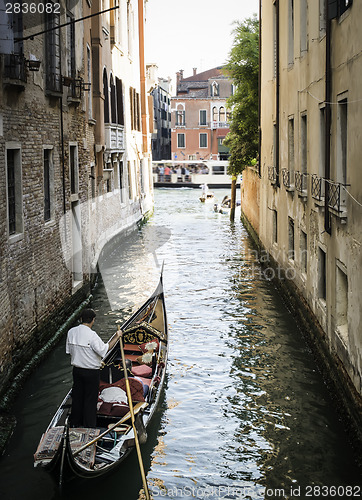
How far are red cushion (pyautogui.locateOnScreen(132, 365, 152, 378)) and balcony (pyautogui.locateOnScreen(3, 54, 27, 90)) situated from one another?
11.7 feet

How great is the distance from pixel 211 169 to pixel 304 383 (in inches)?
1836

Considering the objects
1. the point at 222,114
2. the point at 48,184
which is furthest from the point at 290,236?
the point at 222,114

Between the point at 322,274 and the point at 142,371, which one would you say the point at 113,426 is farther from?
the point at 322,274

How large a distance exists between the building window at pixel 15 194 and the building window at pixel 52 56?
189 centimetres

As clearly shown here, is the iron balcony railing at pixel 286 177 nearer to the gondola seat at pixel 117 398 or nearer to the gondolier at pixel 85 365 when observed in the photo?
the gondola seat at pixel 117 398

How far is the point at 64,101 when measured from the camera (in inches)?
465

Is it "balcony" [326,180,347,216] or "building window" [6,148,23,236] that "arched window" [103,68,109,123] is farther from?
"balcony" [326,180,347,216]

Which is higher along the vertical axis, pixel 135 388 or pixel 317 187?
pixel 317 187

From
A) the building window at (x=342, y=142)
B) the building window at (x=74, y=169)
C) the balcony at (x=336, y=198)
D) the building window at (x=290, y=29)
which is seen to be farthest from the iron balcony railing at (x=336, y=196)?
the building window at (x=74, y=169)

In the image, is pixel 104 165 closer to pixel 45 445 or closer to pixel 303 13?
pixel 303 13

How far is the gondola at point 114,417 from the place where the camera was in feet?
19.5

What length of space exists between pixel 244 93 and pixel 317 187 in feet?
47.7

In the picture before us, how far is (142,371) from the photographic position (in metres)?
8.59

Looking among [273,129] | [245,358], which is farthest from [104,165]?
[245,358]
